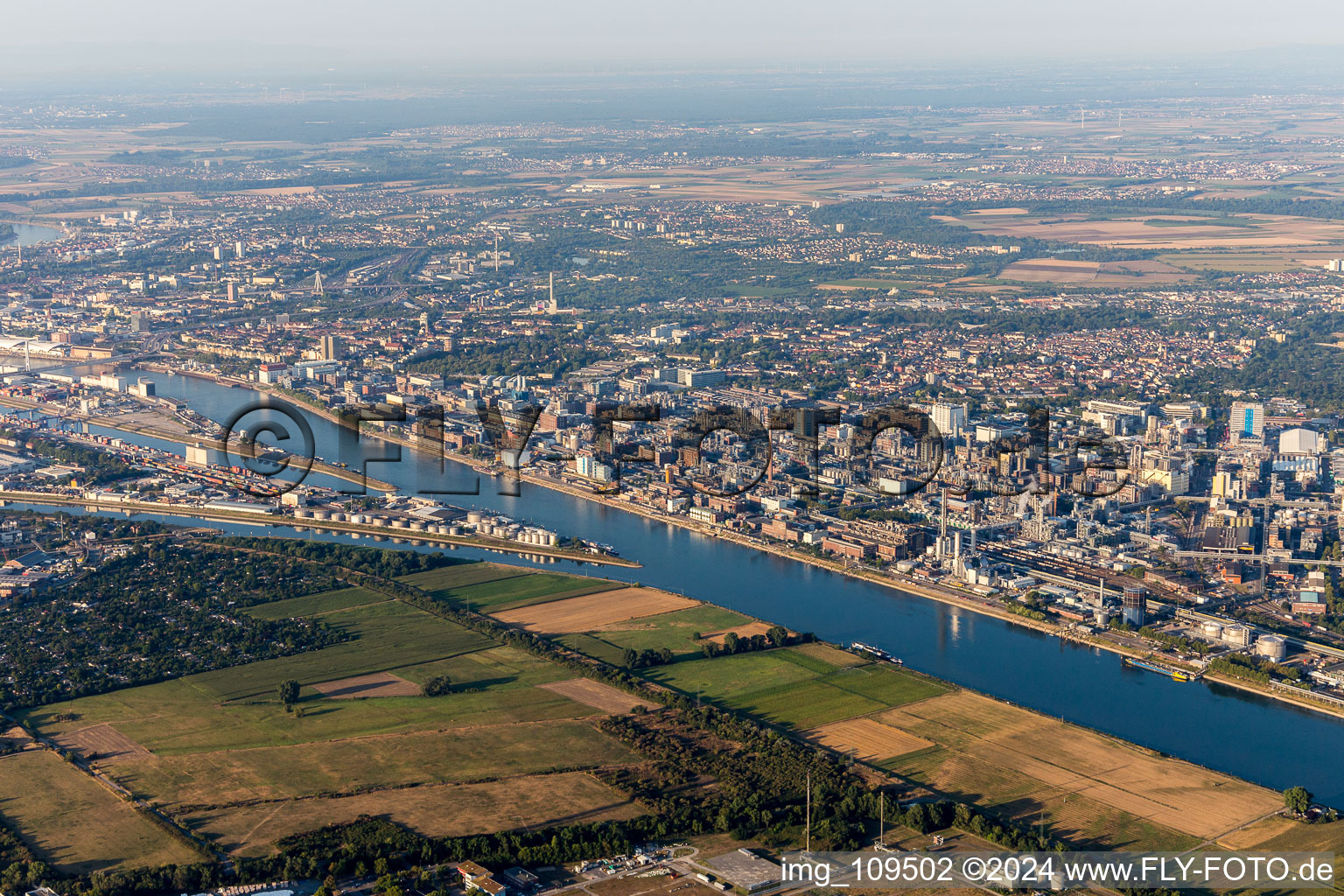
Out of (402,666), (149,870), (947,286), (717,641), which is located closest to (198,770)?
(149,870)

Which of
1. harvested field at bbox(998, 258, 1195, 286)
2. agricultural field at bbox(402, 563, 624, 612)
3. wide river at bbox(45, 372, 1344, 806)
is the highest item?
harvested field at bbox(998, 258, 1195, 286)

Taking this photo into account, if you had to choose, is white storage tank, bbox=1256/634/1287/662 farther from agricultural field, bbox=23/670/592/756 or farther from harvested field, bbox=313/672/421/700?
harvested field, bbox=313/672/421/700

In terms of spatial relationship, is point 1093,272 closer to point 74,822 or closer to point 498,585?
point 498,585

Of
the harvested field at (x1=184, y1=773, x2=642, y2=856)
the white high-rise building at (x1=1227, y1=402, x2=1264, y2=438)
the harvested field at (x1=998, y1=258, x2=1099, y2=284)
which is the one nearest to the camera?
the harvested field at (x1=184, y1=773, x2=642, y2=856)

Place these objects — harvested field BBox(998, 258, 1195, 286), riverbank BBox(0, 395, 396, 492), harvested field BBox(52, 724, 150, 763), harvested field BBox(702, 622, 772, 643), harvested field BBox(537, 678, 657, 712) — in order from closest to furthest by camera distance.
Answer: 1. harvested field BBox(52, 724, 150, 763)
2. harvested field BBox(537, 678, 657, 712)
3. harvested field BBox(702, 622, 772, 643)
4. riverbank BBox(0, 395, 396, 492)
5. harvested field BBox(998, 258, 1195, 286)

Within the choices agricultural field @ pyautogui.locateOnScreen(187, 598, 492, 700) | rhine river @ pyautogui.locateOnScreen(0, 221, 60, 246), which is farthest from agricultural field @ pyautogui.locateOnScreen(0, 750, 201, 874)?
rhine river @ pyautogui.locateOnScreen(0, 221, 60, 246)

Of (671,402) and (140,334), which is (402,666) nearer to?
(671,402)

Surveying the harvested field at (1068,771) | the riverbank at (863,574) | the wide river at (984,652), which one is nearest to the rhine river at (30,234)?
the riverbank at (863,574)
